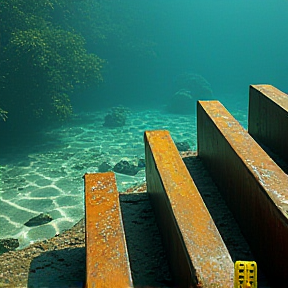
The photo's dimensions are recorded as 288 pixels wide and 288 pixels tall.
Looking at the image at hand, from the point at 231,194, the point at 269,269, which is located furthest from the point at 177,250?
the point at 231,194

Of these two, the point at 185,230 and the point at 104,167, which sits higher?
the point at 185,230

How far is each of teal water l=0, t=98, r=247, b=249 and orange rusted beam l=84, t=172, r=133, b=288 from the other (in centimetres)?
824

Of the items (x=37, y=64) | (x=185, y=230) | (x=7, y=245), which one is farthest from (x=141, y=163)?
(x=185, y=230)

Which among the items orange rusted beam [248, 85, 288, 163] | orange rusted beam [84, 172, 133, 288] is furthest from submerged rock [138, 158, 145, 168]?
orange rusted beam [84, 172, 133, 288]

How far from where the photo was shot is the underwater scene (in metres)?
14.9

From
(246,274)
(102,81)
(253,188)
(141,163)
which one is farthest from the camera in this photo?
(102,81)

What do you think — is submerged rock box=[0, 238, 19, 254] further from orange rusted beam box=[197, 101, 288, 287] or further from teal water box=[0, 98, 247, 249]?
orange rusted beam box=[197, 101, 288, 287]

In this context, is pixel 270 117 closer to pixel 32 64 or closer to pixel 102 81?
pixel 32 64

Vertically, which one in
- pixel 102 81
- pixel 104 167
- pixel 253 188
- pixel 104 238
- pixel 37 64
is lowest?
pixel 104 167

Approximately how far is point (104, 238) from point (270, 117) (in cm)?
160

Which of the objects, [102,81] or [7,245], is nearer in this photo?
[7,245]

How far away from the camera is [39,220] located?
37.0ft

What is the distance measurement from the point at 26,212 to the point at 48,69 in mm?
8621

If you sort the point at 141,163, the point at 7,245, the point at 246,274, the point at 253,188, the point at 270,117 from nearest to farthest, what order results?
the point at 246,274 → the point at 253,188 → the point at 270,117 → the point at 7,245 → the point at 141,163
